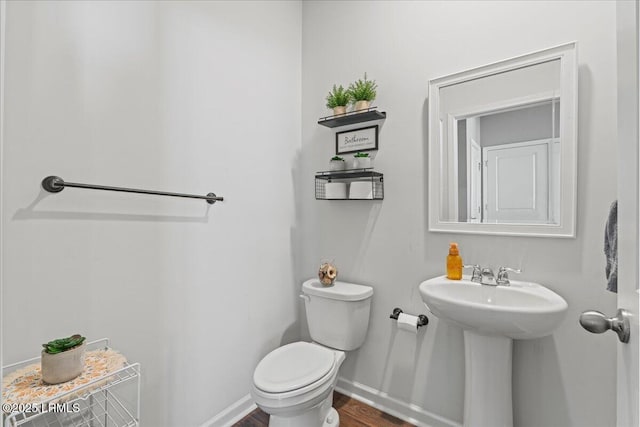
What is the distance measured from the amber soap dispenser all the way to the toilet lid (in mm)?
696

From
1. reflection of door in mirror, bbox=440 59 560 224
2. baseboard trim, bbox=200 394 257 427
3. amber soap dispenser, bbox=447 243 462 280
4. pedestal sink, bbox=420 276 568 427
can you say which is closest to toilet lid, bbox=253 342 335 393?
baseboard trim, bbox=200 394 257 427

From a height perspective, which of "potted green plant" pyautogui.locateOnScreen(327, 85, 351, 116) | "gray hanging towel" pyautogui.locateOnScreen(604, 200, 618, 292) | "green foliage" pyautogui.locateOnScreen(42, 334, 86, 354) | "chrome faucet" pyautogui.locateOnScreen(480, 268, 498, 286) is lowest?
"green foliage" pyautogui.locateOnScreen(42, 334, 86, 354)

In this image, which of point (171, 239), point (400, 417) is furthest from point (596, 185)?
point (171, 239)

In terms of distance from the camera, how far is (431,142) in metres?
1.60

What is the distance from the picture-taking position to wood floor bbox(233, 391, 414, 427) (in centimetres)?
166

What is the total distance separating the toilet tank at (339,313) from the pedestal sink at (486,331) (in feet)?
1.48

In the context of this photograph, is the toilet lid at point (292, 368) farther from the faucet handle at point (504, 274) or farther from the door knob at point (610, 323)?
the door knob at point (610, 323)

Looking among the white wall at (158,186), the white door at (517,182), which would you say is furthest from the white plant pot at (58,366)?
the white door at (517,182)

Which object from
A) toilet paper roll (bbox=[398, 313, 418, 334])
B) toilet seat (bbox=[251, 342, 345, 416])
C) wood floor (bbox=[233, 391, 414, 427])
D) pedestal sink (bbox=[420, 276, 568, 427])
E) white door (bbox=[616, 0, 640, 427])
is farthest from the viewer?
wood floor (bbox=[233, 391, 414, 427])

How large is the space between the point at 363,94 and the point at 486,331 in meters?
1.31

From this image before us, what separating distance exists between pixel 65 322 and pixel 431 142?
1.71 m

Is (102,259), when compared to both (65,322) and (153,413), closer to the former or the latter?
(65,322)

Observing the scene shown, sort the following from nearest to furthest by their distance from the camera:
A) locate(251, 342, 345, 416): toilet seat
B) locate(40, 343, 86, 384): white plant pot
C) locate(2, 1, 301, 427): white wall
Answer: locate(40, 343, 86, 384): white plant pot → locate(2, 1, 301, 427): white wall → locate(251, 342, 345, 416): toilet seat

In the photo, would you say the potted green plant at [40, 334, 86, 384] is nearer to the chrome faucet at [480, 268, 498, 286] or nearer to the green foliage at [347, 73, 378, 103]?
the chrome faucet at [480, 268, 498, 286]
